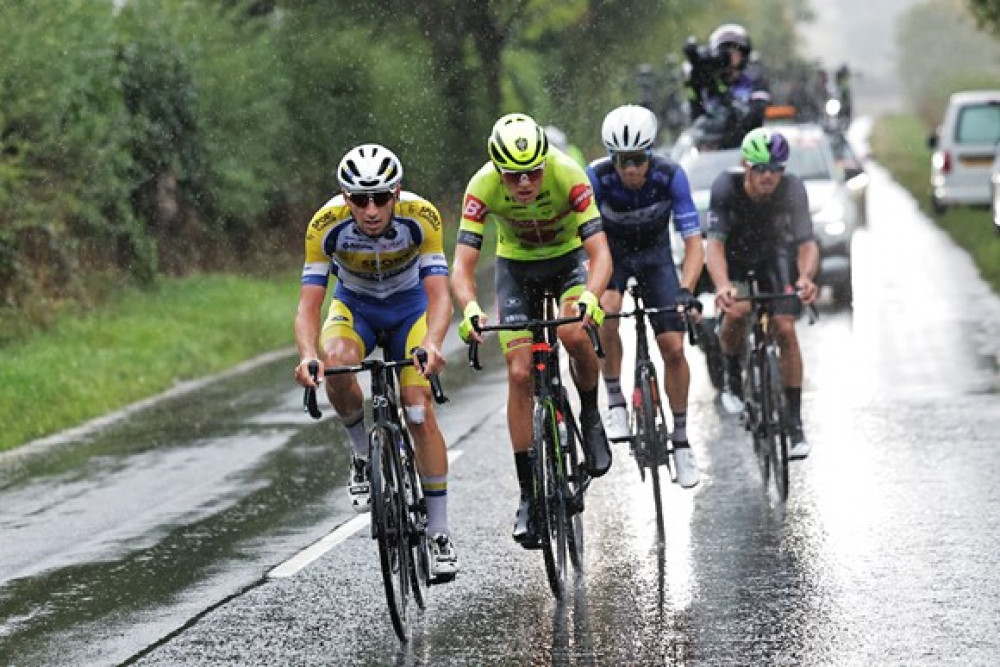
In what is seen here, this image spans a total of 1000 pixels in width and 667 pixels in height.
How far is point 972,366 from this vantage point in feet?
54.0

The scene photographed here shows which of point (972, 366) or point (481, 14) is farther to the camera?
point (481, 14)

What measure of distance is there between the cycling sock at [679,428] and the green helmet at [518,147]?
2257 millimetres

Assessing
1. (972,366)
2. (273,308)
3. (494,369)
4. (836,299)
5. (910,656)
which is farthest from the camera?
(273,308)

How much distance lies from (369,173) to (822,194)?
14.0 metres

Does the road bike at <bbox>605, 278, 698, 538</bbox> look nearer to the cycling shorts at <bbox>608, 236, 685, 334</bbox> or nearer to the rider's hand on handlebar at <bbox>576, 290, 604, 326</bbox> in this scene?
the cycling shorts at <bbox>608, 236, 685, 334</bbox>

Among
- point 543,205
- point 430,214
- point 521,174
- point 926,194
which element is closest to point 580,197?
point 543,205

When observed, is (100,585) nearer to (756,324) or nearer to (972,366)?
(756,324)

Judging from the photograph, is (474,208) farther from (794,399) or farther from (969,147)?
(969,147)

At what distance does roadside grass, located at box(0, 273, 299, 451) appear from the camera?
16688 mm

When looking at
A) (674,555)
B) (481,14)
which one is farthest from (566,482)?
(481,14)

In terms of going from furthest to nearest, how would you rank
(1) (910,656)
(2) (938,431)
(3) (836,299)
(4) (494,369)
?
(3) (836,299) < (4) (494,369) < (2) (938,431) < (1) (910,656)

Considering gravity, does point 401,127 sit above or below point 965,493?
above

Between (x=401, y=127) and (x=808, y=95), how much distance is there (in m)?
6.91

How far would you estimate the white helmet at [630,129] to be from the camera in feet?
33.7
